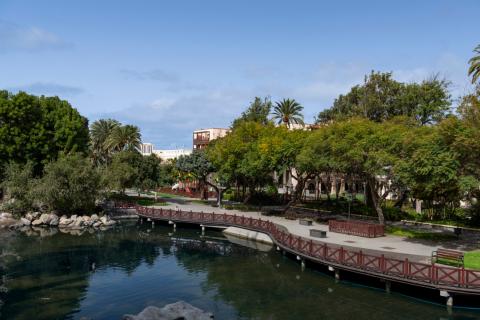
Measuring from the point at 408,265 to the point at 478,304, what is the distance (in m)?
4.49

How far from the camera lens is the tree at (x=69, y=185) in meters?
55.4

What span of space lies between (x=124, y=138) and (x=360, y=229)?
5523 cm

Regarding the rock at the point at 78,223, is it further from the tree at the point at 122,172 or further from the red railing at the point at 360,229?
the red railing at the point at 360,229

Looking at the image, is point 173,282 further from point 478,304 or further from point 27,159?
point 27,159

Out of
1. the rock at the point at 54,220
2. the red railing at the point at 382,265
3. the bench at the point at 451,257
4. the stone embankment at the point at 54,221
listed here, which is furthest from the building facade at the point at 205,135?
the bench at the point at 451,257

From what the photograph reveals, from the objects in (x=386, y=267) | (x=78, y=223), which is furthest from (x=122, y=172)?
(x=386, y=267)

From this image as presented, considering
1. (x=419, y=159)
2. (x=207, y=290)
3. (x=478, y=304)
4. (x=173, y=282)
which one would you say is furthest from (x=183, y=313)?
(x=419, y=159)

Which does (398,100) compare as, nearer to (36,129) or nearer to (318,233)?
(318,233)

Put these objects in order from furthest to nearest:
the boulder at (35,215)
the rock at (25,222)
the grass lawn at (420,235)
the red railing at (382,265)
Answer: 1. the boulder at (35,215)
2. the rock at (25,222)
3. the grass lawn at (420,235)
4. the red railing at (382,265)

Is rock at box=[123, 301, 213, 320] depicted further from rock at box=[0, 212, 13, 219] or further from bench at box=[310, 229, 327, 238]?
rock at box=[0, 212, 13, 219]

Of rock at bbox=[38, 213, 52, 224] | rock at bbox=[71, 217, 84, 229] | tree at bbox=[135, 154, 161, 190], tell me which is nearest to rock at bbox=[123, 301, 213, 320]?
rock at bbox=[71, 217, 84, 229]

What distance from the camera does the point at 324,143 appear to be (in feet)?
152

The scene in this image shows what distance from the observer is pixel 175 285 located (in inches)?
1207

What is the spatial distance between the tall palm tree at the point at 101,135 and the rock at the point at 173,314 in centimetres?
7126
